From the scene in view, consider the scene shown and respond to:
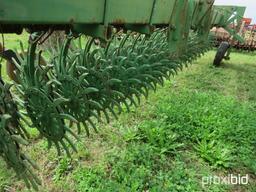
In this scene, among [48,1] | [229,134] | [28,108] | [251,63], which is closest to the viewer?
[48,1]

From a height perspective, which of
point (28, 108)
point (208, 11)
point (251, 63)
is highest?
point (208, 11)

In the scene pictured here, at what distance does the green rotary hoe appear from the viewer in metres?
1.64

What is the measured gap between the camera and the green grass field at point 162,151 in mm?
2809

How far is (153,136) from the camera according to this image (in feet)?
11.5

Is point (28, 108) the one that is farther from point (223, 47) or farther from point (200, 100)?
point (223, 47)

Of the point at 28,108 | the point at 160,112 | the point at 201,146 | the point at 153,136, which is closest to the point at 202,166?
the point at 201,146

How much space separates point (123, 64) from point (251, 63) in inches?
274

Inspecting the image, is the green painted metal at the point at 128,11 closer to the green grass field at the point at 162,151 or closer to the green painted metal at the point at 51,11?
the green painted metal at the point at 51,11

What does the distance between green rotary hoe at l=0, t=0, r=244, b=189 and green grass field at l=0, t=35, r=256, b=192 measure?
1.68 ft

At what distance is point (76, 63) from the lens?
2492 millimetres

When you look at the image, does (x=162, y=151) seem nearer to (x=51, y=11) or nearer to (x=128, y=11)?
(x=128, y=11)
